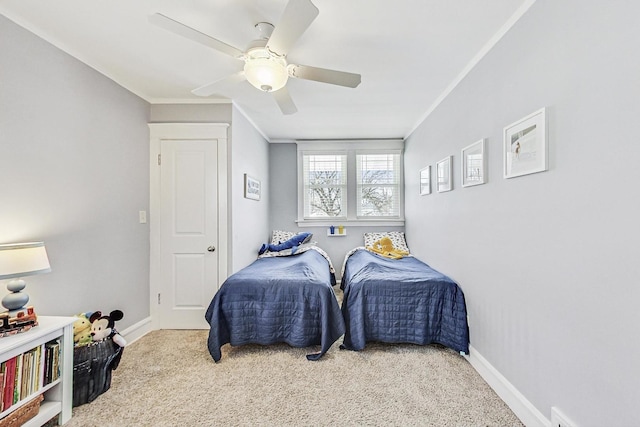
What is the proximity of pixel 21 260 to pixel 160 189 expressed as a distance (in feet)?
5.20

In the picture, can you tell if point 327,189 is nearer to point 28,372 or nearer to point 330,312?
point 330,312

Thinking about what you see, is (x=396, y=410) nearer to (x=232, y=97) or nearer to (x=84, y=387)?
(x=84, y=387)

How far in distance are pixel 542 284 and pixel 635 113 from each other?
855 millimetres

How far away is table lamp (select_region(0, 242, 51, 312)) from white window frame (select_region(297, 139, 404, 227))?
3.32 meters

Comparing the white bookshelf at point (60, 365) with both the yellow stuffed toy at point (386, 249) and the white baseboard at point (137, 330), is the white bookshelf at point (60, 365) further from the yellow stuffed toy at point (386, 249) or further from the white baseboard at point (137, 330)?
the yellow stuffed toy at point (386, 249)

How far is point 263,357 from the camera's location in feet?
7.93

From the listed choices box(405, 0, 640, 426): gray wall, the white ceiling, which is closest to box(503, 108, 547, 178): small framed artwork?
box(405, 0, 640, 426): gray wall

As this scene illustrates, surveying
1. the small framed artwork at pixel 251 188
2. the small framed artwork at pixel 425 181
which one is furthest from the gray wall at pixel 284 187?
the small framed artwork at pixel 425 181

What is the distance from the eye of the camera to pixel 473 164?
220 cm

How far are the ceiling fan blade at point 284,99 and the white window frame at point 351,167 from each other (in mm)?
2314

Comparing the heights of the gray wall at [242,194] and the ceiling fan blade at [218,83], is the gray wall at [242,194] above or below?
below

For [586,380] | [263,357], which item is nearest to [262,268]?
[263,357]

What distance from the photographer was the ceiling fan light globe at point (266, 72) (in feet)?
5.54

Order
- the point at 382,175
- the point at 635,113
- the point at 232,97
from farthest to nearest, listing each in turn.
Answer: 1. the point at 382,175
2. the point at 232,97
3. the point at 635,113
